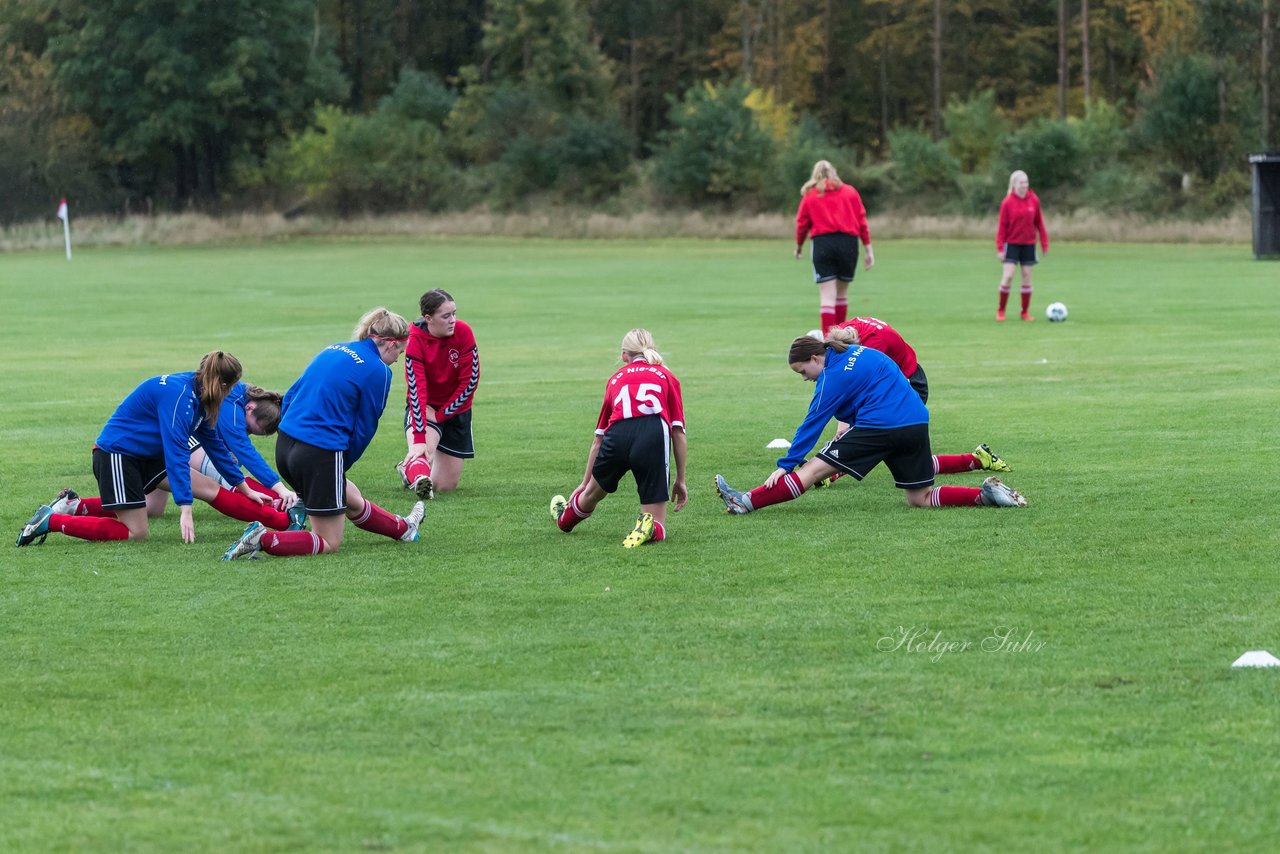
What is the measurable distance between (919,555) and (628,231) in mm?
56033

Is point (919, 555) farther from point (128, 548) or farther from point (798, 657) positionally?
point (128, 548)

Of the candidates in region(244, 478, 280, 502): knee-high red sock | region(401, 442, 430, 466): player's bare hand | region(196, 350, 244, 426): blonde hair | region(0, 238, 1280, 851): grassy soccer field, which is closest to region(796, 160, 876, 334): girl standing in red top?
region(0, 238, 1280, 851): grassy soccer field

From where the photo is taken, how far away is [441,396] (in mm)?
12008

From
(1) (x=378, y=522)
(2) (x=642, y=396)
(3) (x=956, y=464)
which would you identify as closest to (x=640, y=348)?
(2) (x=642, y=396)

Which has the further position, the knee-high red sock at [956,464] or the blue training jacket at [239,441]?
the knee-high red sock at [956,464]

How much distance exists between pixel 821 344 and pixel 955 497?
3.96ft

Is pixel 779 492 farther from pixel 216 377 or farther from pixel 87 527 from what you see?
pixel 87 527

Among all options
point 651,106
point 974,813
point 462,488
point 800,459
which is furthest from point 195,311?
point 651,106

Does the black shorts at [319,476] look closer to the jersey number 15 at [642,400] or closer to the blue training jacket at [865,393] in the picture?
the jersey number 15 at [642,400]

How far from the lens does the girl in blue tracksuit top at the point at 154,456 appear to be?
947 cm

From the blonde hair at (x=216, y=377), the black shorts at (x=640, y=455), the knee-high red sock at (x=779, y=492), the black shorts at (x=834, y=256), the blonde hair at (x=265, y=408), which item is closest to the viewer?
the blonde hair at (x=216, y=377)

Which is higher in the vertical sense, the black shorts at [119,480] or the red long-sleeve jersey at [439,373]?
the red long-sleeve jersey at [439,373]

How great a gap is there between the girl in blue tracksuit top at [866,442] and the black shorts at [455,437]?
7.25 ft

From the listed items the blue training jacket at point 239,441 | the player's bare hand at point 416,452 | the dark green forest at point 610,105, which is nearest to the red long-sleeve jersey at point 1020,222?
the player's bare hand at point 416,452
